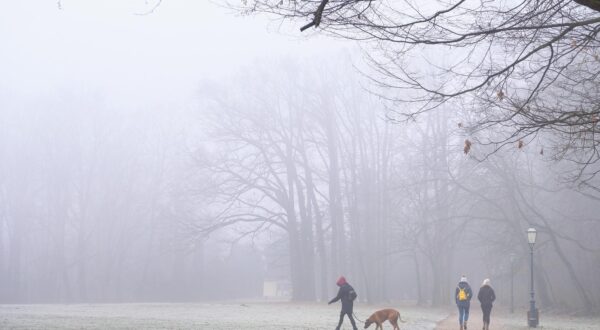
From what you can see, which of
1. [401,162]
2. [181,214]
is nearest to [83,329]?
[181,214]

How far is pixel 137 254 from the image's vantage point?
6738 cm

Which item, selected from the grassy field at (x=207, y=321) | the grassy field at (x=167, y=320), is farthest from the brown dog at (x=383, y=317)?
the grassy field at (x=167, y=320)

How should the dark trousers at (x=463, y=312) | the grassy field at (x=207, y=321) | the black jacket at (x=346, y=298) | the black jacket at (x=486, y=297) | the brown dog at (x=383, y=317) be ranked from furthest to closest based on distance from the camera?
the black jacket at (x=486, y=297)
the dark trousers at (x=463, y=312)
the grassy field at (x=207, y=321)
the black jacket at (x=346, y=298)
the brown dog at (x=383, y=317)

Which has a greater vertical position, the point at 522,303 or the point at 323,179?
the point at 323,179

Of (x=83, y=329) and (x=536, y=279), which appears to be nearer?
(x=83, y=329)

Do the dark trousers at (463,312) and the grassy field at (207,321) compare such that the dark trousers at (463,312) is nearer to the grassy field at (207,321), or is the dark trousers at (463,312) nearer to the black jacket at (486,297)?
the black jacket at (486,297)

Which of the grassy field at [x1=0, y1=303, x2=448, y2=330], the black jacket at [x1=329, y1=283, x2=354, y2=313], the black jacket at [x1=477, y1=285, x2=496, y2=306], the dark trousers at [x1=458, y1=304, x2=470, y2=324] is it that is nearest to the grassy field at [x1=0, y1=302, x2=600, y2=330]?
the grassy field at [x1=0, y1=303, x2=448, y2=330]

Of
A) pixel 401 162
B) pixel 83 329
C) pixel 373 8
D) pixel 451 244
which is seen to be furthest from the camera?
pixel 401 162

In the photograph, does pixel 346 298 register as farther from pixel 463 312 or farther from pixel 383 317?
pixel 463 312

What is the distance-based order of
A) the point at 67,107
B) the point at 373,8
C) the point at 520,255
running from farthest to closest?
the point at 67,107
the point at 520,255
the point at 373,8

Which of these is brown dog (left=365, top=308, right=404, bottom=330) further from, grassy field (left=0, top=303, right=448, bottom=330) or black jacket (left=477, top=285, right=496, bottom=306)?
black jacket (left=477, top=285, right=496, bottom=306)

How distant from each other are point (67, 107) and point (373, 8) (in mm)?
54363

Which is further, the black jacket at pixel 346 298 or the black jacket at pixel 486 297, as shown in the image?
the black jacket at pixel 486 297

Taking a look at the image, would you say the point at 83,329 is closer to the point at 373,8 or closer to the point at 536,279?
the point at 373,8
